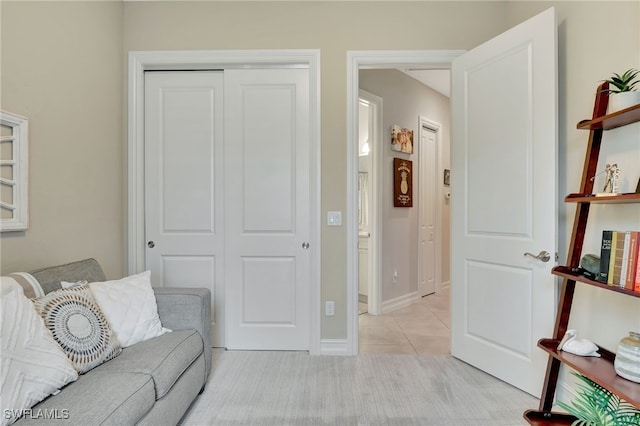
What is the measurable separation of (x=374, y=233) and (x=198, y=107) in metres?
2.18

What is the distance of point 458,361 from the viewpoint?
2.54m

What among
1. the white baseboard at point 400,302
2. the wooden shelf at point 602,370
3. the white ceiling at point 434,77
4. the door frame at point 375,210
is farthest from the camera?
the white ceiling at point 434,77

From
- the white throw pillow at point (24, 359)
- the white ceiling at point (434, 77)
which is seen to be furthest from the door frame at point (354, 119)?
the white throw pillow at point (24, 359)

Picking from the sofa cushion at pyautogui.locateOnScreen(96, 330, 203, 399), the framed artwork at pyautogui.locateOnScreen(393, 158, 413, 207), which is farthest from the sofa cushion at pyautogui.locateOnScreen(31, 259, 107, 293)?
the framed artwork at pyautogui.locateOnScreen(393, 158, 413, 207)

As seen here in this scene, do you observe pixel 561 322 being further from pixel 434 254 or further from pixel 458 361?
pixel 434 254

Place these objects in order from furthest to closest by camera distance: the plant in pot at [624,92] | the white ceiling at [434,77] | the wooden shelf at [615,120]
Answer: the white ceiling at [434,77]
the plant in pot at [624,92]
the wooden shelf at [615,120]

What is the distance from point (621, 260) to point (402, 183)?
8.76 feet

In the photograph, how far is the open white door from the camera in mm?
2008

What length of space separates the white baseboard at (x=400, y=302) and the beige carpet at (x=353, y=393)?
4.06 feet

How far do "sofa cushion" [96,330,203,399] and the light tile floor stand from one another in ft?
4.74

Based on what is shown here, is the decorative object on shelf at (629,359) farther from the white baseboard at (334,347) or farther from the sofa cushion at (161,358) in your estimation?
the sofa cushion at (161,358)

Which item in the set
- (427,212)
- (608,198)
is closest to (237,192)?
(608,198)

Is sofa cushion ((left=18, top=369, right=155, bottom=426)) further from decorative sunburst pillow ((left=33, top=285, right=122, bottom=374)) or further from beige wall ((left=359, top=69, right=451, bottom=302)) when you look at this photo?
beige wall ((left=359, top=69, right=451, bottom=302))

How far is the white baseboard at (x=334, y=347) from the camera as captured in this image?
8.70 feet
